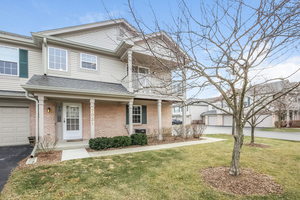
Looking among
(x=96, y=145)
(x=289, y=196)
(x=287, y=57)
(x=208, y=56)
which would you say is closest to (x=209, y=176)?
(x=289, y=196)

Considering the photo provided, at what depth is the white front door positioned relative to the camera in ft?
28.6

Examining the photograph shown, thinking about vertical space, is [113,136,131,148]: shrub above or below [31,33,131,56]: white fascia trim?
below

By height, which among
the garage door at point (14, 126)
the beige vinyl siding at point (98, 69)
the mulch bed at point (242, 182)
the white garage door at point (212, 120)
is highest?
the beige vinyl siding at point (98, 69)

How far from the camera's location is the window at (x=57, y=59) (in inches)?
343

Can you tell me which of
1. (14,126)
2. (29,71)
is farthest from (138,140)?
(29,71)

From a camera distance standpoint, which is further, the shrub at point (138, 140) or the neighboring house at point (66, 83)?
the shrub at point (138, 140)

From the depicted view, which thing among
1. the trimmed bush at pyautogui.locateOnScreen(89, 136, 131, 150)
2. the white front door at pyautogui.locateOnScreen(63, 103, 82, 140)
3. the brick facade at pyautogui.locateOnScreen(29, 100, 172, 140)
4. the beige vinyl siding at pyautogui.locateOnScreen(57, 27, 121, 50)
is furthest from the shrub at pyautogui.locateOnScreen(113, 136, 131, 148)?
the beige vinyl siding at pyautogui.locateOnScreen(57, 27, 121, 50)

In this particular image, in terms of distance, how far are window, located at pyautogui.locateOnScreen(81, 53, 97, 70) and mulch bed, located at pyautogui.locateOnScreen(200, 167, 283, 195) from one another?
28.8 feet

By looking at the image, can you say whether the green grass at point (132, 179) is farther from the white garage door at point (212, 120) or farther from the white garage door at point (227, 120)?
the white garage door at point (212, 120)

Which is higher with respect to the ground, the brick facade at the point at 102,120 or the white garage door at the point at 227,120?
the brick facade at the point at 102,120

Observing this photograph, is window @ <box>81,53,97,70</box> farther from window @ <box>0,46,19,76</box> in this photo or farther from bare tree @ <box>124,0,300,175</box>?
bare tree @ <box>124,0,300,175</box>

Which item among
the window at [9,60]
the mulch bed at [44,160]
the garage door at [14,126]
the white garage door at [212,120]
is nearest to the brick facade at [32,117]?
the garage door at [14,126]

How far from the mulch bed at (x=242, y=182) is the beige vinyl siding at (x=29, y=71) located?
9.99m

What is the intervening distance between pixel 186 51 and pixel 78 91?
5576 mm
